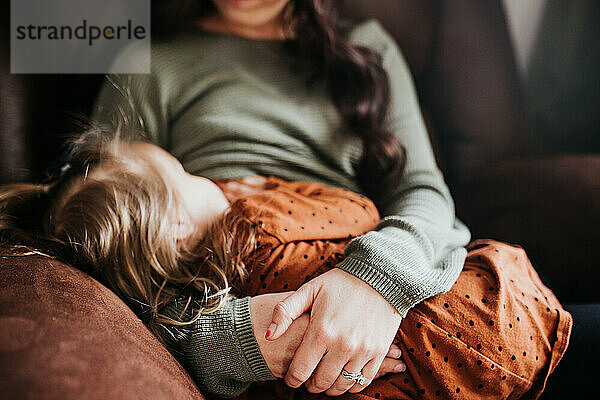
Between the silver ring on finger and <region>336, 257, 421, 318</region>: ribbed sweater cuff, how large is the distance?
0.09 m

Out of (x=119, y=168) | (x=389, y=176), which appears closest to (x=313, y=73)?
(x=389, y=176)

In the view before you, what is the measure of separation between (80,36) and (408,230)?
2.49ft

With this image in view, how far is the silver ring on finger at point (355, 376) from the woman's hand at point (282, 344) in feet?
0.10

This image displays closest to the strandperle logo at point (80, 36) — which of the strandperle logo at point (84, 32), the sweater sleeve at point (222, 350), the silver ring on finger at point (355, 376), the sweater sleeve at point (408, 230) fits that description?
the strandperle logo at point (84, 32)

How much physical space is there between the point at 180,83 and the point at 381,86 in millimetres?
401

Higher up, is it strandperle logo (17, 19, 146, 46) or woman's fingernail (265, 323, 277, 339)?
strandperle logo (17, 19, 146, 46)

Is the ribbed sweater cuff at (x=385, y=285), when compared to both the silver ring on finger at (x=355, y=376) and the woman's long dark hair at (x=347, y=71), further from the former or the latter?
the woman's long dark hair at (x=347, y=71)

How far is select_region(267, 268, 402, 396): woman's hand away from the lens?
26.0 inches

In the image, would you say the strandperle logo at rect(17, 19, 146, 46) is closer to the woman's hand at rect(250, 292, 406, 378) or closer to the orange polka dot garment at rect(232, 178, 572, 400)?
the orange polka dot garment at rect(232, 178, 572, 400)

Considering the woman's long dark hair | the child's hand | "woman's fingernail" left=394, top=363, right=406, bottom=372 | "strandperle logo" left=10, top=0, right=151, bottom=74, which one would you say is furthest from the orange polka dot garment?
"strandperle logo" left=10, top=0, right=151, bottom=74

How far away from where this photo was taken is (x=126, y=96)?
42.4 inches

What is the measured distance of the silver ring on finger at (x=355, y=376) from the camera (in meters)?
0.67

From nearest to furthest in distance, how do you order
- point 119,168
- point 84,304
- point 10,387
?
point 10,387, point 84,304, point 119,168

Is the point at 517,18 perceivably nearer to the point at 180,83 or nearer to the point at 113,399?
the point at 180,83
